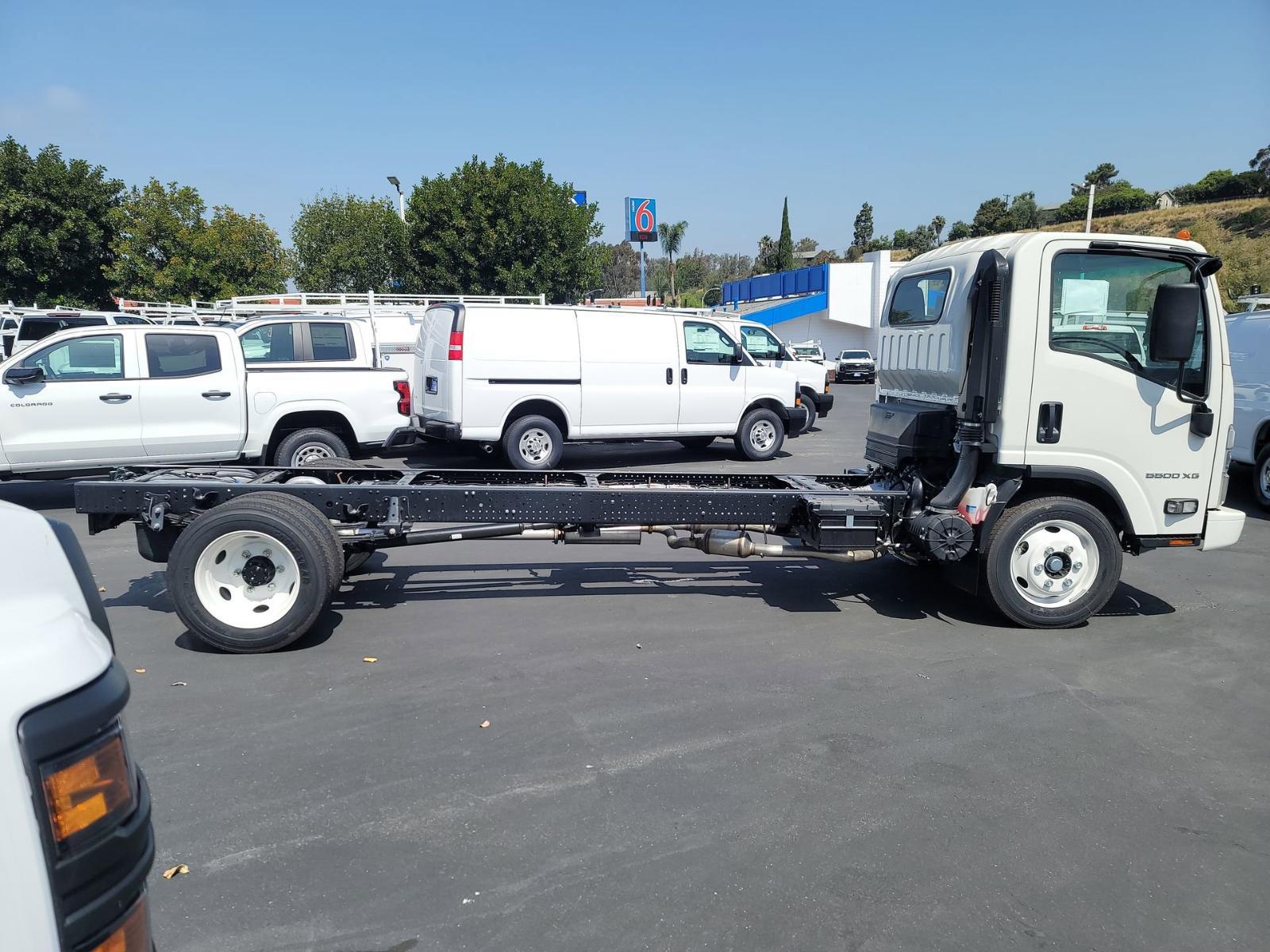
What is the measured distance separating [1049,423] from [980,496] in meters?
0.65

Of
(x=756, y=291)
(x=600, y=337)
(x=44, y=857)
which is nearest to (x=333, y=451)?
(x=600, y=337)

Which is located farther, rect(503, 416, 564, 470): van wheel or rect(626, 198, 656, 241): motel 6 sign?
rect(626, 198, 656, 241): motel 6 sign

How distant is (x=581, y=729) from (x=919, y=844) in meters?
1.72

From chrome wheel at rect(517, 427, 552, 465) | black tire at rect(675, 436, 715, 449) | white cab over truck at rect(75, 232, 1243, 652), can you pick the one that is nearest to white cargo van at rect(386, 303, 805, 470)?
chrome wheel at rect(517, 427, 552, 465)

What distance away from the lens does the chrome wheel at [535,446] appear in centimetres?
1207

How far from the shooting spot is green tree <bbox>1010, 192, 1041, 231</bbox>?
56000 mm

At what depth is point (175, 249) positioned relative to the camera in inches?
1149

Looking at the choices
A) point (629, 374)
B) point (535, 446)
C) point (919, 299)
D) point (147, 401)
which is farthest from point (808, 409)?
point (147, 401)

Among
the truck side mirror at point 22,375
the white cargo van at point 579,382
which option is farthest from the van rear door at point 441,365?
the truck side mirror at point 22,375

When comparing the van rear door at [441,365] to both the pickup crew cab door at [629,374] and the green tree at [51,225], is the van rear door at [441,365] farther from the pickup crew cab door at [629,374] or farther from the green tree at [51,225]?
the green tree at [51,225]

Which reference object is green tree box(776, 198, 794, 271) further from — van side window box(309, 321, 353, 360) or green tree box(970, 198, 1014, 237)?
van side window box(309, 321, 353, 360)

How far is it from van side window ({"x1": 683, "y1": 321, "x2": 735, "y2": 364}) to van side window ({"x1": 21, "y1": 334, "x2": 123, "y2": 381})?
24.4ft

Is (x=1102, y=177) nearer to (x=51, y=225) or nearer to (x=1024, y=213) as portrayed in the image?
(x=1024, y=213)

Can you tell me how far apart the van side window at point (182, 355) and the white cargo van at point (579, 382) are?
230 cm
